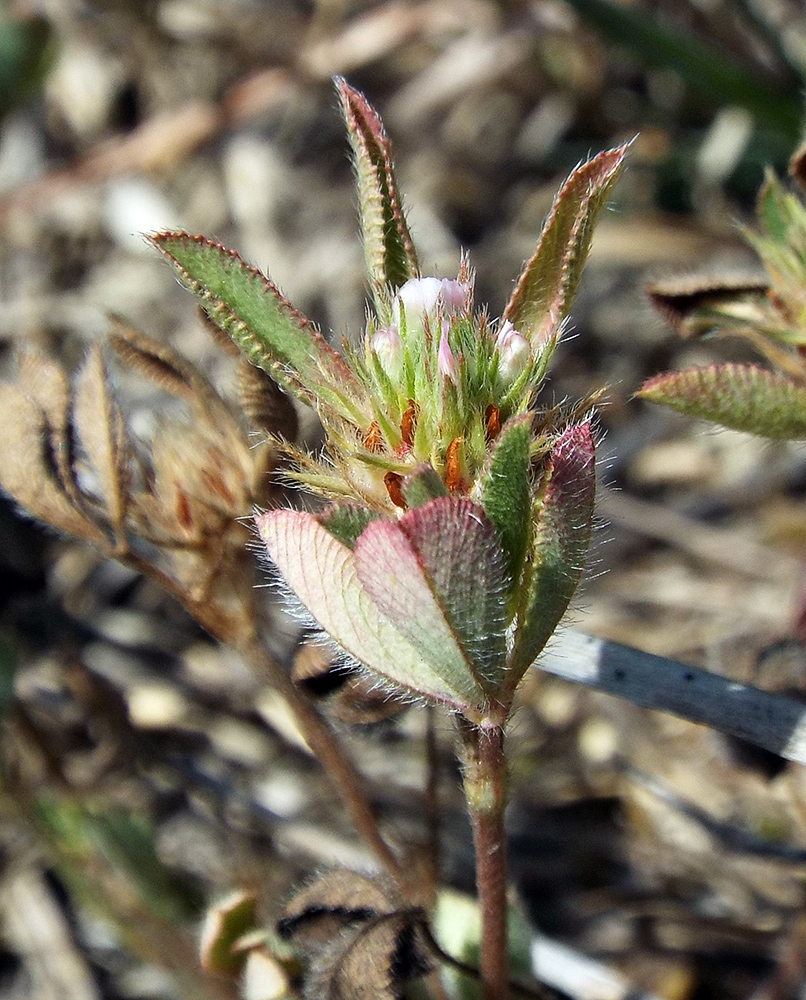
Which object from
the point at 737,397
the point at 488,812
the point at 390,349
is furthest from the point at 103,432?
the point at 737,397

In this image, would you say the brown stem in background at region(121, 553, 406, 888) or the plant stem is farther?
the brown stem in background at region(121, 553, 406, 888)

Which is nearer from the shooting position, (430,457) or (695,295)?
(430,457)

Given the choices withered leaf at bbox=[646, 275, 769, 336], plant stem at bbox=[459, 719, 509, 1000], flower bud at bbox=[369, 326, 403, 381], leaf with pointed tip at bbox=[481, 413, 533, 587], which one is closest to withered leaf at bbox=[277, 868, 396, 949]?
plant stem at bbox=[459, 719, 509, 1000]

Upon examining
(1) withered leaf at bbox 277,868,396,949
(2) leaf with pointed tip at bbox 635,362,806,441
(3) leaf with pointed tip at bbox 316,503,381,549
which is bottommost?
(1) withered leaf at bbox 277,868,396,949

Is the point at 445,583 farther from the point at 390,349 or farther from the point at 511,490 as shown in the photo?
the point at 390,349

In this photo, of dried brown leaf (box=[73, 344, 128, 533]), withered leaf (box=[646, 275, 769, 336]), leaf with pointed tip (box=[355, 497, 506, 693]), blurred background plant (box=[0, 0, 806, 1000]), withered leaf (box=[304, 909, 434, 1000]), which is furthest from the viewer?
blurred background plant (box=[0, 0, 806, 1000])

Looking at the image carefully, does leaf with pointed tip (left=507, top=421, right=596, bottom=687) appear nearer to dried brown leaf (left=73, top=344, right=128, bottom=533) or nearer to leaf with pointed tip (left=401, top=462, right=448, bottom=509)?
leaf with pointed tip (left=401, top=462, right=448, bottom=509)

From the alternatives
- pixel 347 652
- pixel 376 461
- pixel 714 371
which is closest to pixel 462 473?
pixel 376 461
